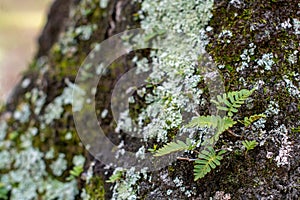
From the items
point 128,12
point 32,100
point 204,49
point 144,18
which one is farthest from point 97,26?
point 204,49

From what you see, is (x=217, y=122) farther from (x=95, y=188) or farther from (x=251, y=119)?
(x=95, y=188)

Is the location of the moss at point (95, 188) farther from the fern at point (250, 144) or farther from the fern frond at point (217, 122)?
the fern at point (250, 144)

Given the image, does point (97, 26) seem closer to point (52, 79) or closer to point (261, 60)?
point (52, 79)

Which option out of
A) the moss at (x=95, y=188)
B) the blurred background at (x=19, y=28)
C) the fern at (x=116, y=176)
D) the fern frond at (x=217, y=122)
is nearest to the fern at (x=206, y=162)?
the fern frond at (x=217, y=122)

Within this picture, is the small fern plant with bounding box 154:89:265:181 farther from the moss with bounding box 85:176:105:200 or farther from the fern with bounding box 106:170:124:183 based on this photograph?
the moss with bounding box 85:176:105:200

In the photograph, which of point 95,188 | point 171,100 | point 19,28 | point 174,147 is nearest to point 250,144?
point 174,147

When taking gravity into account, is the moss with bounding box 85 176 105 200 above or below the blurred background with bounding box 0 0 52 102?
below

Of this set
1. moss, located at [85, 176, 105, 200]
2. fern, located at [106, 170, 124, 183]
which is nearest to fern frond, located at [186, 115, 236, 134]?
fern, located at [106, 170, 124, 183]
